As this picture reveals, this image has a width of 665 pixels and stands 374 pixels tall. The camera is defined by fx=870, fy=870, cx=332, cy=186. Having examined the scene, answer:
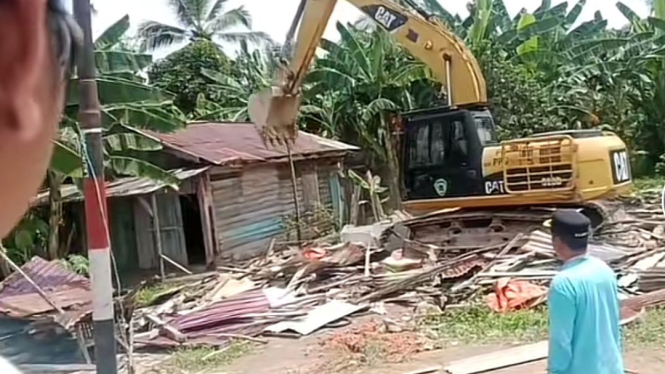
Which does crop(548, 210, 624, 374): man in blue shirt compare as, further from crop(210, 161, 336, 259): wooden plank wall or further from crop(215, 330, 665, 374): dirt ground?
crop(210, 161, 336, 259): wooden plank wall

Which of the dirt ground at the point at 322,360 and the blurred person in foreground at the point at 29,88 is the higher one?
the blurred person in foreground at the point at 29,88

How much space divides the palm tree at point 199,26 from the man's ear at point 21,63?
27.9 meters

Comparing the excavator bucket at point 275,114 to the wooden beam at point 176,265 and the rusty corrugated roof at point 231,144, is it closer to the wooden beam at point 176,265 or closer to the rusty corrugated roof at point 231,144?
the rusty corrugated roof at point 231,144

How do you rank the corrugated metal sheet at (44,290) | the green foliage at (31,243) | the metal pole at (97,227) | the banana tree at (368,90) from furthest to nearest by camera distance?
the banana tree at (368,90), the green foliage at (31,243), the corrugated metal sheet at (44,290), the metal pole at (97,227)

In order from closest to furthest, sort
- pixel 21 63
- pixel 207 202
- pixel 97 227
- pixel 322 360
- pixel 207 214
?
1. pixel 21 63
2. pixel 97 227
3. pixel 322 360
4. pixel 207 202
5. pixel 207 214

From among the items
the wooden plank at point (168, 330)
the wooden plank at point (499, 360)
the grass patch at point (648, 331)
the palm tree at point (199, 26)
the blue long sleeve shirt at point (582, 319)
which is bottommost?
the grass patch at point (648, 331)

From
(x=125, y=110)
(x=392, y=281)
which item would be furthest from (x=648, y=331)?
(x=125, y=110)

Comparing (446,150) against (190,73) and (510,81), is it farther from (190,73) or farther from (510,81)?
(190,73)

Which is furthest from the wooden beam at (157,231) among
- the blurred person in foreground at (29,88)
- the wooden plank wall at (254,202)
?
the blurred person in foreground at (29,88)

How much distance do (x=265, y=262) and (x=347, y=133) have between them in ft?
26.8

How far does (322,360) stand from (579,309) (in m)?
5.16

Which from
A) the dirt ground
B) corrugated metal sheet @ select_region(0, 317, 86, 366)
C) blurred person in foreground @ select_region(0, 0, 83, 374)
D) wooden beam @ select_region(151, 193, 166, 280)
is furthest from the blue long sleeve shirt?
wooden beam @ select_region(151, 193, 166, 280)

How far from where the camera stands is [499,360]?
306 inches

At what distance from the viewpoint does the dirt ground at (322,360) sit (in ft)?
25.1
